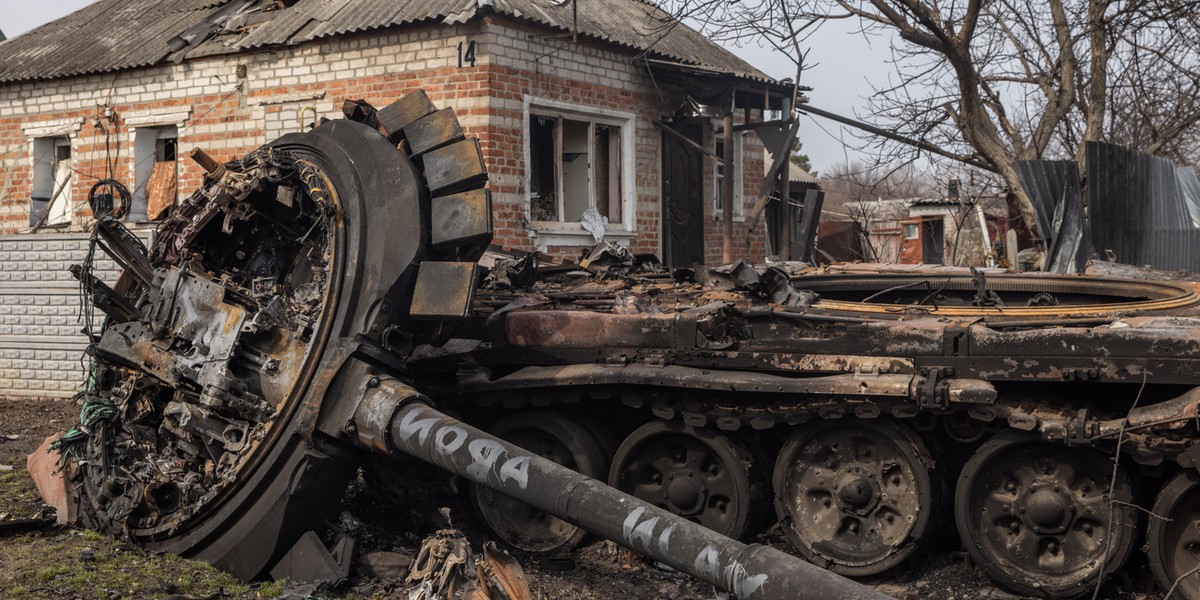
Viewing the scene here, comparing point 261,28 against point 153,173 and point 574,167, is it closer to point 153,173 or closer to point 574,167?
point 153,173

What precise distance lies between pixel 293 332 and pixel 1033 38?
1592 centimetres

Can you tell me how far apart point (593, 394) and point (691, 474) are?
2.34ft

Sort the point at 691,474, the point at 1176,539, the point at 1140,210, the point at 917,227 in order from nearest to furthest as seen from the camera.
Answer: the point at 1176,539, the point at 691,474, the point at 1140,210, the point at 917,227

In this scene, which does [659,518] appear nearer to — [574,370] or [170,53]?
[574,370]

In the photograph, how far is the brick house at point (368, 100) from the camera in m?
12.4

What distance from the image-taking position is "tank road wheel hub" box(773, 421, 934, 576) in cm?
562

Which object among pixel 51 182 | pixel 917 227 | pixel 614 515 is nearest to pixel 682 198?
pixel 51 182

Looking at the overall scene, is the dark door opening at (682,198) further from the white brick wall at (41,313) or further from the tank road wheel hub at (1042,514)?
the tank road wheel hub at (1042,514)

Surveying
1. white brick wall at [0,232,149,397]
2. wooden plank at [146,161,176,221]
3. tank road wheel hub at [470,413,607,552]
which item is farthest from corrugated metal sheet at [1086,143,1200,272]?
wooden plank at [146,161,176,221]

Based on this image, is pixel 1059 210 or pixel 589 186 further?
pixel 589 186

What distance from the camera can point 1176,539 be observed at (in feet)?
16.9

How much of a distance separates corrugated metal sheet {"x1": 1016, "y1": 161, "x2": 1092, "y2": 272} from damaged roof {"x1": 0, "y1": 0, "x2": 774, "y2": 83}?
13.0 ft

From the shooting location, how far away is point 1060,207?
479 inches

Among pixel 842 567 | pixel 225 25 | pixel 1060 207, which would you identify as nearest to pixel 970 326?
pixel 842 567
